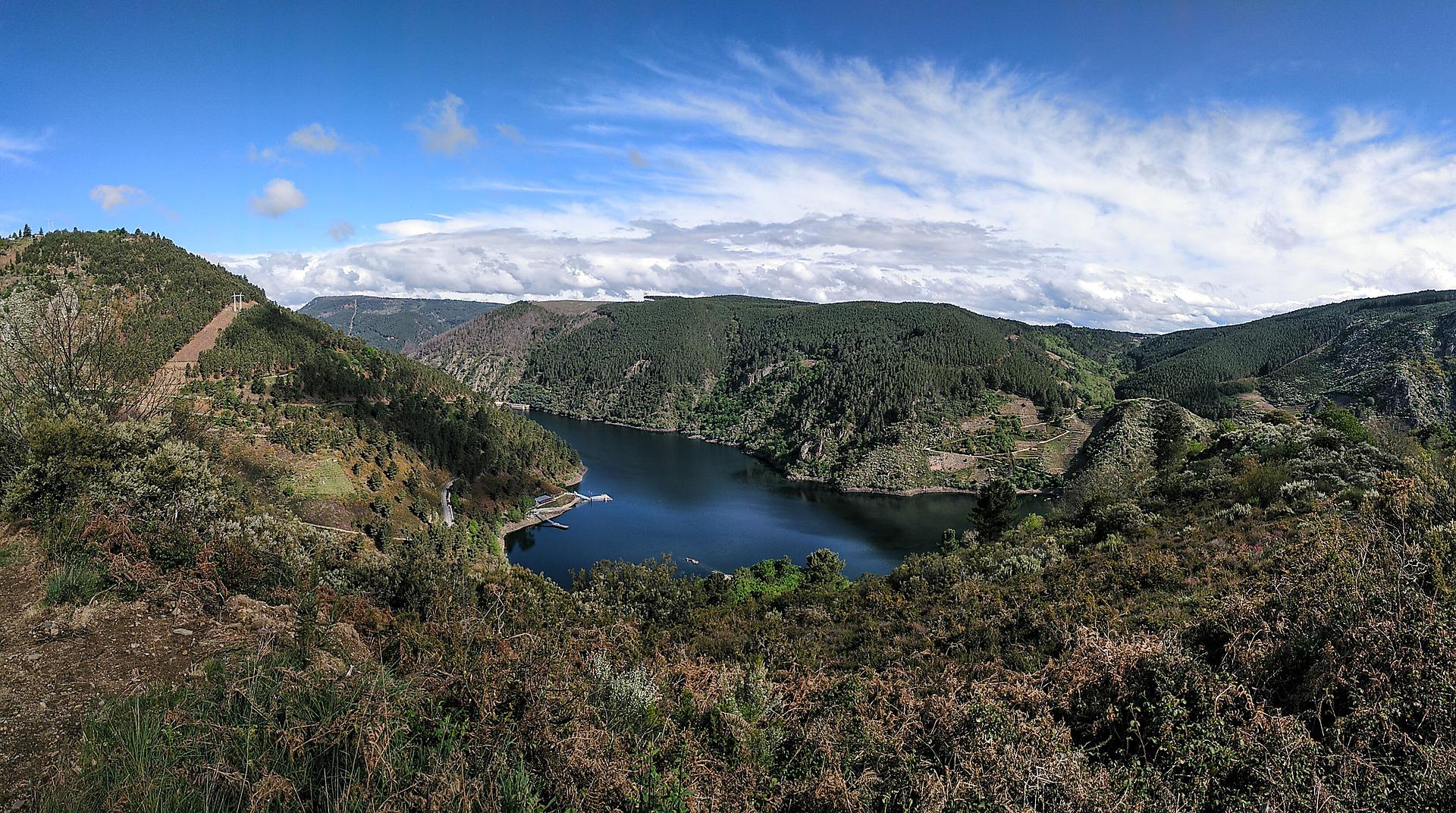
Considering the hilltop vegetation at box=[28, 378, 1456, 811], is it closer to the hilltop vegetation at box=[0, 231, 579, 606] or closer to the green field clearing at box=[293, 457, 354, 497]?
the hilltop vegetation at box=[0, 231, 579, 606]

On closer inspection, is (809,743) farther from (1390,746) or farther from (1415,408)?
(1415,408)

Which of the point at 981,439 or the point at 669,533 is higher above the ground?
the point at 981,439

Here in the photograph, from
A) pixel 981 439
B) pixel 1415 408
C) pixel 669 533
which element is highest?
pixel 1415 408

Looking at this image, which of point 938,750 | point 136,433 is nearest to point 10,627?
point 136,433

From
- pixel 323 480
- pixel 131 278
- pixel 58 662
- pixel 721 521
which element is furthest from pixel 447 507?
pixel 58 662

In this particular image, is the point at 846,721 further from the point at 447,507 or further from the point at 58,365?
the point at 447,507

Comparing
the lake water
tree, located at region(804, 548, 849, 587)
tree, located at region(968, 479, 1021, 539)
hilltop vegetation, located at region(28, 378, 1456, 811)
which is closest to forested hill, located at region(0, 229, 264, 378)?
the lake water
